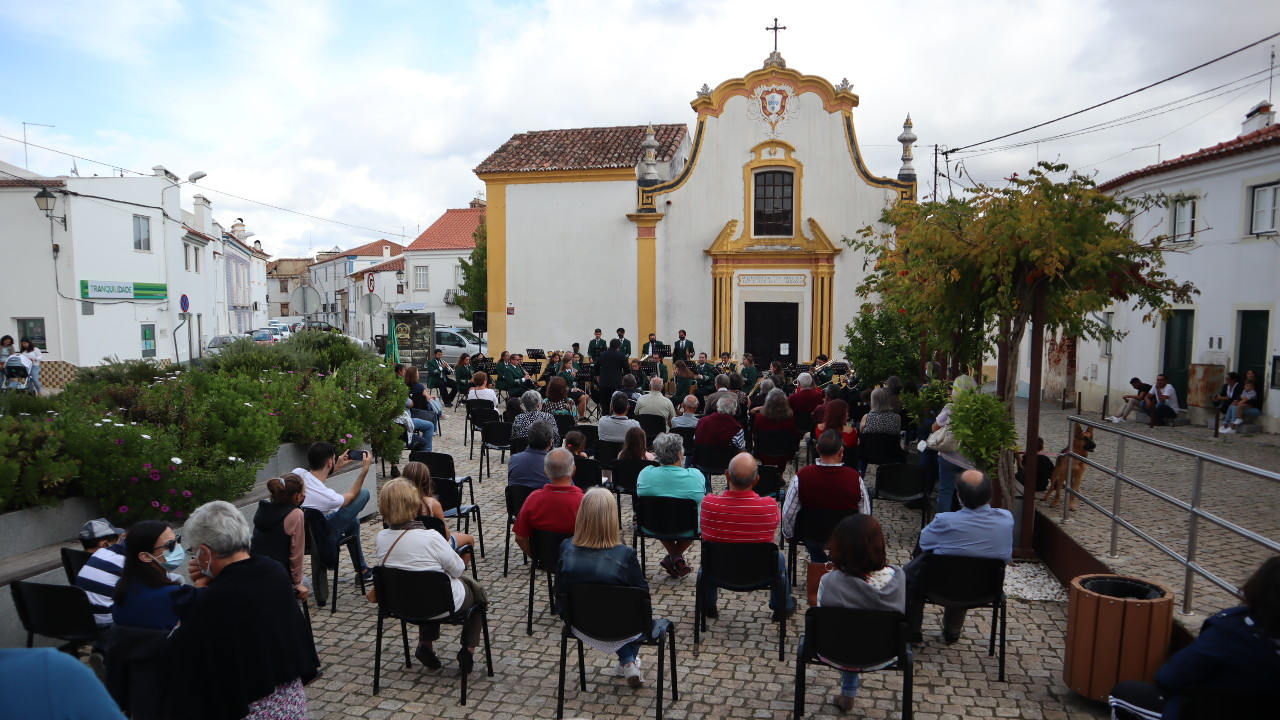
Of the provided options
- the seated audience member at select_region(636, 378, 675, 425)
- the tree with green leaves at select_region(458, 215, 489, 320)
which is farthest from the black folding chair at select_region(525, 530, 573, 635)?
the tree with green leaves at select_region(458, 215, 489, 320)

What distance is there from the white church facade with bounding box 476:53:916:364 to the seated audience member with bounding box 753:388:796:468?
38.7 ft

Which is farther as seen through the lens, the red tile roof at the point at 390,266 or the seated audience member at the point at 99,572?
the red tile roof at the point at 390,266

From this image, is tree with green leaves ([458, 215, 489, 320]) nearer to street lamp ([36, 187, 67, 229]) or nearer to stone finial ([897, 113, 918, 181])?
street lamp ([36, 187, 67, 229])

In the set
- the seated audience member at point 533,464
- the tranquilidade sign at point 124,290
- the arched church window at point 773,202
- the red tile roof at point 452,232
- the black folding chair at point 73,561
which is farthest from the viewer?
the red tile roof at point 452,232

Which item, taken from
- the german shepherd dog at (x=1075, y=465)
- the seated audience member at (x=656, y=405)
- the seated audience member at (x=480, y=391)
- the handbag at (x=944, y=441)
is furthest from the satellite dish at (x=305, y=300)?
the german shepherd dog at (x=1075, y=465)

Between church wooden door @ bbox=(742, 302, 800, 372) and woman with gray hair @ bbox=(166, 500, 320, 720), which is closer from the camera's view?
woman with gray hair @ bbox=(166, 500, 320, 720)

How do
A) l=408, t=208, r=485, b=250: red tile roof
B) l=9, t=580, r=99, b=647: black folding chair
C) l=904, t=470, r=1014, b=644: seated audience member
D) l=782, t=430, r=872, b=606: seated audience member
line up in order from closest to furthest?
l=9, t=580, r=99, b=647: black folding chair
l=904, t=470, r=1014, b=644: seated audience member
l=782, t=430, r=872, b=606: seated audience member
l=408, t=208, r=485, b=250: red tile roof

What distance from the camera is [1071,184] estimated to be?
634 centimetres

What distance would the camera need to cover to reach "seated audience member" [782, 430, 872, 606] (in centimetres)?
581

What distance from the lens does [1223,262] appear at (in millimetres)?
15984

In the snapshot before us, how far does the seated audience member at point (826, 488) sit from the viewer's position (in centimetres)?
581

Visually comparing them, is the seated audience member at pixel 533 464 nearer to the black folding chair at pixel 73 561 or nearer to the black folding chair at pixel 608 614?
the black folding chair at pixel 608 614

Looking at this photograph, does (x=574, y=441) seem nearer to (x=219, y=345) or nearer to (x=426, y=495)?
(x=426, y=495)

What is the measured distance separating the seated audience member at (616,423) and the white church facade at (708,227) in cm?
1209
